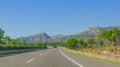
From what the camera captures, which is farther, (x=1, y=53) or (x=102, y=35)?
(x=102, y=35)

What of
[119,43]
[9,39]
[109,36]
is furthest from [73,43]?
[119,43]

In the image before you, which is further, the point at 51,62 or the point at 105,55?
the point at 105,55

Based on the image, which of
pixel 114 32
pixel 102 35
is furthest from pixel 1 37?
pixel 114 32

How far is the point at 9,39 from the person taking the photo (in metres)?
196

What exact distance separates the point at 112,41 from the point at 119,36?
5.00 metres

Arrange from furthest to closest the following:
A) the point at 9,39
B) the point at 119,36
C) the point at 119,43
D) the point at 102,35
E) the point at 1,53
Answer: the point at 9,39, the point at 102,35, the point at 119,36, the point at 119,43, the point at 1,53

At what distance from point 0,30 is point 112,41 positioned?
76979 millimetres

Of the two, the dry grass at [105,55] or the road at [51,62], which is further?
the dry grass at [105,55]

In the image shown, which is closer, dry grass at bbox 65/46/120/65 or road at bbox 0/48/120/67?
road at bbox 0/48/120/67

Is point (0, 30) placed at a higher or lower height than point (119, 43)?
higher

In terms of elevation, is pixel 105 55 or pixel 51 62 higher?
pixel 105 55

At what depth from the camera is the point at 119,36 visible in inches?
4879

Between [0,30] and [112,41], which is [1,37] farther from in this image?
[112,41]

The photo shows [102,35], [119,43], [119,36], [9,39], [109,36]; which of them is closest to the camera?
[119,43]
